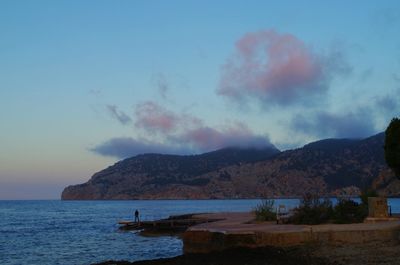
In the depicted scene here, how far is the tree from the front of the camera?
32500 millimetres

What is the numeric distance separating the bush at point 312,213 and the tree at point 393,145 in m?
4.76

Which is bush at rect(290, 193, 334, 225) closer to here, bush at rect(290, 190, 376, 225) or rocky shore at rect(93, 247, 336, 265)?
bush at rect(290, 190, 376, 225)

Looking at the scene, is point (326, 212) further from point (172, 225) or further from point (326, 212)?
point (172, 225)

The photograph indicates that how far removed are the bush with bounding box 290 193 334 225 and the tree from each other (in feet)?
15.6

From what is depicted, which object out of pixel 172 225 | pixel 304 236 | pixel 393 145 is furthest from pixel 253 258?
pixel 172 225

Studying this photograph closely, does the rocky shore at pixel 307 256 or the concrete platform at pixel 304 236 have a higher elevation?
the concrete platform at pixel 304 236

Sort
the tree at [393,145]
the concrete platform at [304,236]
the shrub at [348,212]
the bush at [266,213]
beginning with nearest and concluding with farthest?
the concrete platform at [304,236]
the shrub at [348,212]
the tree at [393,145]
the bush at [266,213]

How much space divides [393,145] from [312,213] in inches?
273

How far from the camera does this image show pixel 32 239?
46.0m

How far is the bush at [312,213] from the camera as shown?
2941cm

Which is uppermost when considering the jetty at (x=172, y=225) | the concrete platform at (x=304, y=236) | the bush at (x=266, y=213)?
the bush at (x=266, y=213)

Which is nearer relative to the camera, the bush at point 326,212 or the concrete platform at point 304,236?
the concrete platform at point 304,236

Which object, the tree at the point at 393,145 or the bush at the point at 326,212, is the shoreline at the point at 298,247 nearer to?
the bush at the point at 326,212

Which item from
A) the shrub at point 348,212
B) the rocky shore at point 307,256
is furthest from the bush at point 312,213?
the rocky shore at point 307,256
